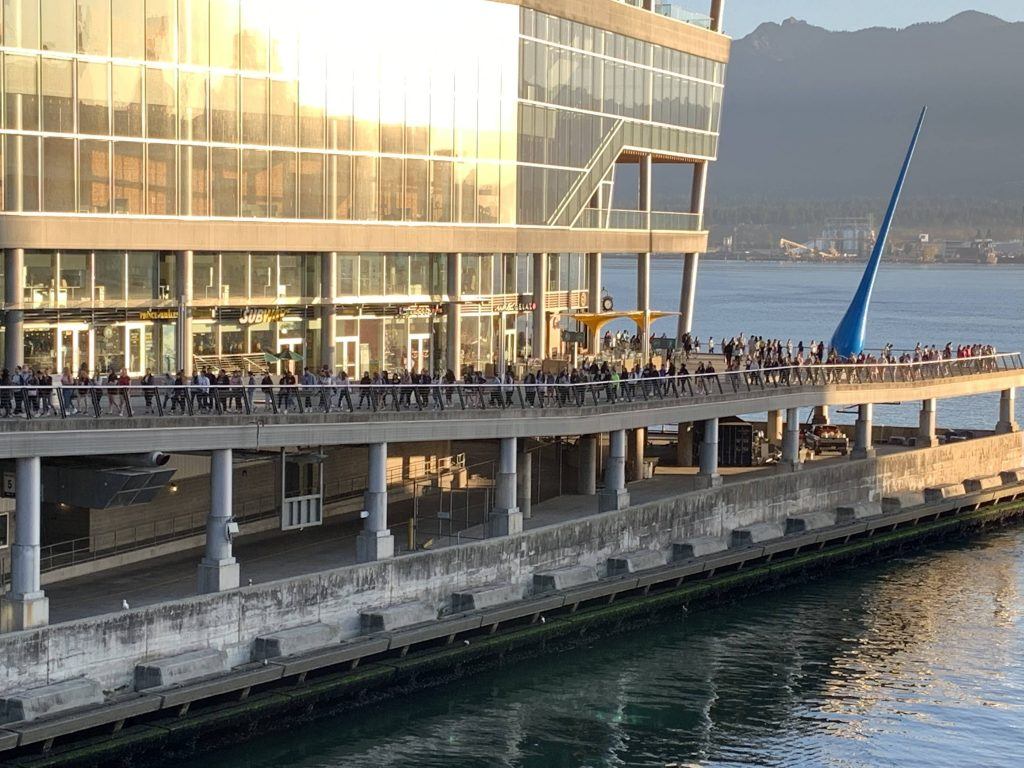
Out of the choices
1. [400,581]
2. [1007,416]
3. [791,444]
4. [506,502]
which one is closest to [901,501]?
[791,444]

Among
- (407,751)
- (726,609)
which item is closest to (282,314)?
(726,609)

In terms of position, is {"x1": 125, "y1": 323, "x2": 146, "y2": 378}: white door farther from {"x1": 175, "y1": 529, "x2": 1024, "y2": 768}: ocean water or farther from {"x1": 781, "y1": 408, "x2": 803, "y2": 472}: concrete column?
{"x1": 781, "y1": 408, "x2": 803, "y2": 472}: concrete column

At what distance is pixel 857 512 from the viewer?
64.1m

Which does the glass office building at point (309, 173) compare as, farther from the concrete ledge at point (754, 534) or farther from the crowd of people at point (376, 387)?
the concrete ledge at point (754, 534)

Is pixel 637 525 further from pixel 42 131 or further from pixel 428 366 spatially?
pixel 42 131

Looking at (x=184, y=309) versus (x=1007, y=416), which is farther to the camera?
(x=1007, y=416)

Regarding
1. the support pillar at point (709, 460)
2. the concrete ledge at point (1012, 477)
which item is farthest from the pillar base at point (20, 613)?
the concrete ledge at point (1012, 477)

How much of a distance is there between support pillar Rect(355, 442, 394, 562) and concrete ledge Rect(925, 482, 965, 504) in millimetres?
29756

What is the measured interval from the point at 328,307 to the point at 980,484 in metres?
28.6

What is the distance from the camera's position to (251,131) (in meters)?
53.8

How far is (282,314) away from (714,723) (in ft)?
70.2

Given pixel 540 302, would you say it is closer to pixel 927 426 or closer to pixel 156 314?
pixel 927 426

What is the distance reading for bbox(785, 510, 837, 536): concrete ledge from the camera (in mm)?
60406

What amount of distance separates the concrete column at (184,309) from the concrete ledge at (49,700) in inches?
716
